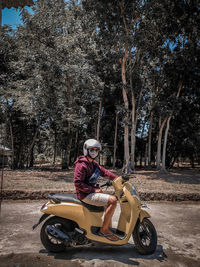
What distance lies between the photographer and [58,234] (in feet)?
11.0

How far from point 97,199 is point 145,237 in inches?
42.1

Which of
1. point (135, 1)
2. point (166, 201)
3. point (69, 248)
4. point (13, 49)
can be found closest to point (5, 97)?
point (13, 49)

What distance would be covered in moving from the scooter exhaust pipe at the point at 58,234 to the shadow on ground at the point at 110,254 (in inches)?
10.2

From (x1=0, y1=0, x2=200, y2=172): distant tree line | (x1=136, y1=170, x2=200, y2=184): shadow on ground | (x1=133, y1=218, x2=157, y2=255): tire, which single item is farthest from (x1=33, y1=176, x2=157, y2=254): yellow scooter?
(x1=0, y1=0, x2=200, y2=172): distant tree line

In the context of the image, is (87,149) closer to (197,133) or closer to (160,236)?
(160,236)

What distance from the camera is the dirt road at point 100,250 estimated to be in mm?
3182

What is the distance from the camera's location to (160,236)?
4320 mm

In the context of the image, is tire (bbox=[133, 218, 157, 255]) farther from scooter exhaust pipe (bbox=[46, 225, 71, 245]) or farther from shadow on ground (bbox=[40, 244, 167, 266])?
scooter exhaust pipe (bbox=[46, 225, 71, 245])

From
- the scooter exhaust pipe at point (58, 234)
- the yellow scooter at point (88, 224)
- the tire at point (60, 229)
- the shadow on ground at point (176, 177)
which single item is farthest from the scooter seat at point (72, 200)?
the shadow on ground at point (176, 177)

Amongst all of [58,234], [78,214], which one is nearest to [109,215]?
[78,214]

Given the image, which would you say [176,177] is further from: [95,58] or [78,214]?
[78,214]

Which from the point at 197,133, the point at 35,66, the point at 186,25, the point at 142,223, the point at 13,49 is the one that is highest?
the point at 186,25

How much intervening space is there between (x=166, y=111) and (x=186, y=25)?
22.7 ft

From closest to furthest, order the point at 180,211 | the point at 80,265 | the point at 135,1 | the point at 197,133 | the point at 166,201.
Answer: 1. the point at 80,265
2. the point at 180,211
3. the point at 166,201
4. the point at 135,1
5. the point at 197,133
